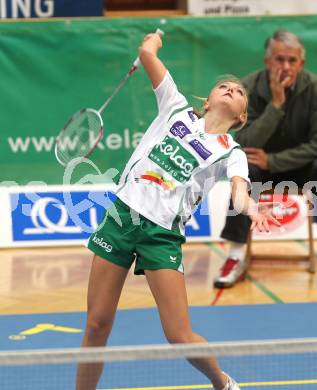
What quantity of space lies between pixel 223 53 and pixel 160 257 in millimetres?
4332

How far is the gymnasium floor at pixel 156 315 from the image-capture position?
16.3ft

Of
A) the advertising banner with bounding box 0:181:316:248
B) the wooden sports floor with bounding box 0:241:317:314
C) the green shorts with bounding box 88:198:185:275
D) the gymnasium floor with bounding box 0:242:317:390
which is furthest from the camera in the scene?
the advertising banner with bounding box 0:181:316:248

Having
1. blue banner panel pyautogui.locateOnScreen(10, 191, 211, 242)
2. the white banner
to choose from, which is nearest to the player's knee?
blue banner panel pyautogui.locateOnScreen(10, 191, 211, 242)

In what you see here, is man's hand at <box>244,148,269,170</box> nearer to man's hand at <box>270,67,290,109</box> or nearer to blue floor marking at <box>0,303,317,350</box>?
man's hand at <box>270,67,290,109</box>

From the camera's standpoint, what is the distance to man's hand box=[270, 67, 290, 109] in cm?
693

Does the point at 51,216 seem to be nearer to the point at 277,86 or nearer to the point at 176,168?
the point at 277,86

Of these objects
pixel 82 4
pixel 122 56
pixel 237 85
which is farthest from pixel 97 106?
pixel 237 85

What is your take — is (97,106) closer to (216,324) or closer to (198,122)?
(216,324)

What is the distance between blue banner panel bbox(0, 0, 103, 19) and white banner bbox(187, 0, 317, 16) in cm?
152

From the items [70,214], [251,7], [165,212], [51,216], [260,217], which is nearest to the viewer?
[260,217]

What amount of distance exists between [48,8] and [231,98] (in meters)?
5.67

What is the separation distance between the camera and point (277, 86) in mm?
6934

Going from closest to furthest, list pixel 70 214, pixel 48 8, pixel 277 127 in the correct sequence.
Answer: pixel 277 127 < pixel 70 214 < pixel 48 8

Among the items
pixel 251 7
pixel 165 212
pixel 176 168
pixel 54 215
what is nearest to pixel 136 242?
pixel 165 212
